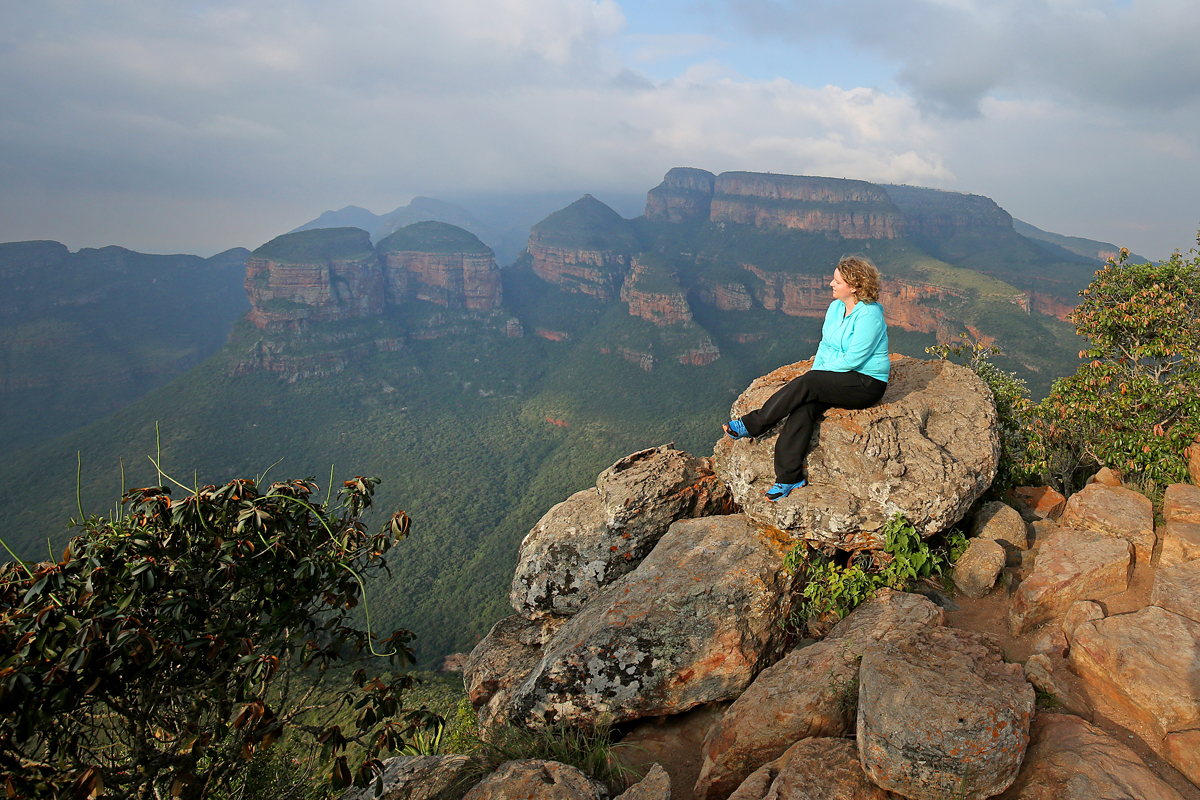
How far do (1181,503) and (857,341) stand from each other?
400 centimetres

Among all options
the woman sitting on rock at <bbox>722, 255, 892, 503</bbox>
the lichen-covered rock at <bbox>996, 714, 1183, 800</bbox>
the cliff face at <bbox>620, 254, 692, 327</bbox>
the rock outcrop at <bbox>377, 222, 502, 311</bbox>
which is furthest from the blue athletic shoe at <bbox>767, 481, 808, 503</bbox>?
the rock outcrop at <bbox>377, 222, 502, 311</bbox>

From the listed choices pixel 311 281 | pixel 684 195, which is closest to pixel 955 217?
pixel 684 195

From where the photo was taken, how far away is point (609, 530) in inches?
302

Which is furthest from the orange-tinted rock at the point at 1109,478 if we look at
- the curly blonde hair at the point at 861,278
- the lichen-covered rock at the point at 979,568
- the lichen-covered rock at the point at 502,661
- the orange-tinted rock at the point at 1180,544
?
the lichen-covered rock at the point at 502,661

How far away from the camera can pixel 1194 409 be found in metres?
7.04

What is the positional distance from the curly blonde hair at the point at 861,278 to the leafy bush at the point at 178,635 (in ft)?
16.9

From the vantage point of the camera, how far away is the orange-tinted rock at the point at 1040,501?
7346 millimetres

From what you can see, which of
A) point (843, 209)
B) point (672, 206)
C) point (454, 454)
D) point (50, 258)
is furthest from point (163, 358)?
point (843, 209)

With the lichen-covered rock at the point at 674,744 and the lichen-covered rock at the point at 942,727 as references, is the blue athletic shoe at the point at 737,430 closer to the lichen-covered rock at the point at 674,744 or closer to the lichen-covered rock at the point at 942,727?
the lichen-covered rock at the point at 674,744

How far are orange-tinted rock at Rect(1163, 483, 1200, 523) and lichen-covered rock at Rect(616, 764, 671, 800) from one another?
20.3 feet

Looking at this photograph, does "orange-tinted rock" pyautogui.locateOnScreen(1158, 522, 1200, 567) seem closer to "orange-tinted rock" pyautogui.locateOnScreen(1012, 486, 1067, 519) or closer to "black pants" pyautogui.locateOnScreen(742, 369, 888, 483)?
"orange-tinted rock" pyautogui.locateOnScreen(1012, 486, 1067, 519)

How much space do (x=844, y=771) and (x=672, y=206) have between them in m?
156

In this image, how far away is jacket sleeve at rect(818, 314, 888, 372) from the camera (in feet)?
19.2

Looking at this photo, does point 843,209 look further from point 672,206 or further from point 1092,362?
point 1092,362
